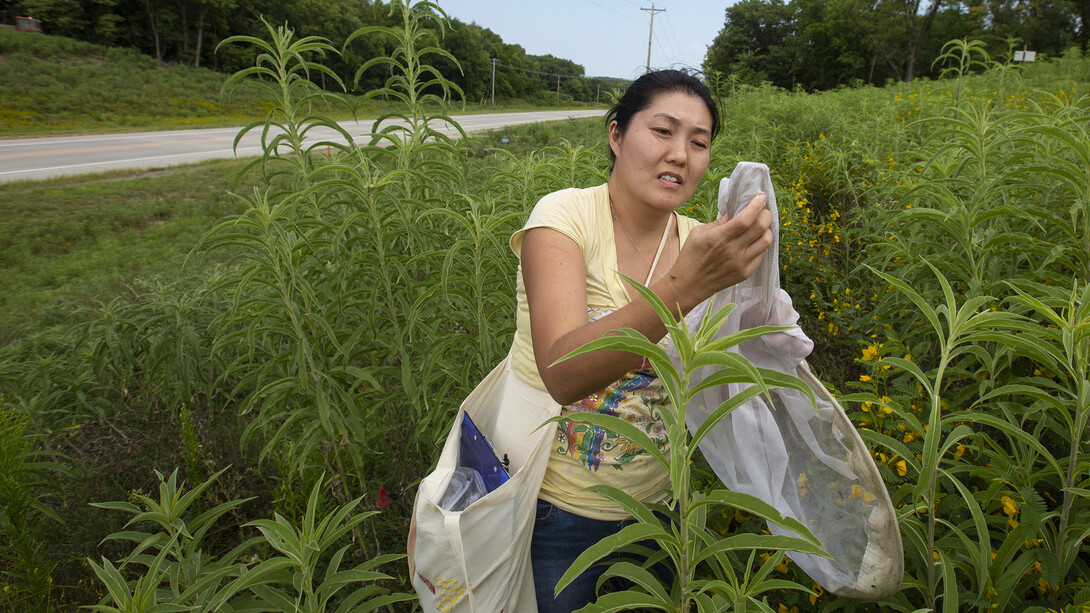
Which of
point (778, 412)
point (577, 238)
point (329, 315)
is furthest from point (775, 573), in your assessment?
point (329, 315)

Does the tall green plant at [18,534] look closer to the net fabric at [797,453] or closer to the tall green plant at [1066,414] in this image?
the net fabric at [797,453]

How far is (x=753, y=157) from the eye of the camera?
4414mm

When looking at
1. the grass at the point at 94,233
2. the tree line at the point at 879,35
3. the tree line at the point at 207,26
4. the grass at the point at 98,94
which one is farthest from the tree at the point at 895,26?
the grass at the point at 94,233

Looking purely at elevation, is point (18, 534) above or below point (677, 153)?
below

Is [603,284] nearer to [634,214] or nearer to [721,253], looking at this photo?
[634,214]

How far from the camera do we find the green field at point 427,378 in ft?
3.57

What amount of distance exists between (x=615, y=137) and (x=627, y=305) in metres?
0.71

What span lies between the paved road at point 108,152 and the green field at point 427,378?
6831 mm

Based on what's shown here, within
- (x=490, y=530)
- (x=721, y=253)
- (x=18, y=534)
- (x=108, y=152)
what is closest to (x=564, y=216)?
(x=721, y=253)

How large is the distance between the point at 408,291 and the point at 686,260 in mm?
1120

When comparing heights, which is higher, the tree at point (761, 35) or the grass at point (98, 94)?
the tree at point (761, 35)

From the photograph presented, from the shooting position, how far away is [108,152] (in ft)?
40.6

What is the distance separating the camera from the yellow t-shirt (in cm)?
138

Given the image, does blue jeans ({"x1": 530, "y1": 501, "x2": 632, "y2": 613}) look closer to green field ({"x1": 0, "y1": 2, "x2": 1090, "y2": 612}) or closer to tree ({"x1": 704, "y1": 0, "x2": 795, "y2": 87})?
green field ({"x1": 0, "y1": 2, "x2": 1090, "y2": 612})
